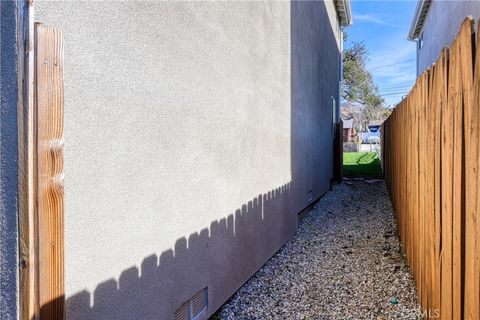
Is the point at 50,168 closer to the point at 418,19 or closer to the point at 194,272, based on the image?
the point at 194,272

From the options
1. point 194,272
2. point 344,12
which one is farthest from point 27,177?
point 344,12

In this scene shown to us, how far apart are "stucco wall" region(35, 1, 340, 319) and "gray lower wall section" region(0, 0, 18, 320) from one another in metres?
0.24

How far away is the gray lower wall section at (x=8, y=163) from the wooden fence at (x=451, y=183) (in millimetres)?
2035

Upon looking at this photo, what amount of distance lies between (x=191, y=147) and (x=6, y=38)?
1.69 meters

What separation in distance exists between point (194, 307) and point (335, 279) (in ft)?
6.91

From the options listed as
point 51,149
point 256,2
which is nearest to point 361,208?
point 256,2

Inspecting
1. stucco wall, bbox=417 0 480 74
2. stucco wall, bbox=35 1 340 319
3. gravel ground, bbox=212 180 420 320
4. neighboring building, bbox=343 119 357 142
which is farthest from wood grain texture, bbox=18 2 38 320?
neighboring building, bbox=343 119 357 142

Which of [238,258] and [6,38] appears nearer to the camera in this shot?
[6,38]

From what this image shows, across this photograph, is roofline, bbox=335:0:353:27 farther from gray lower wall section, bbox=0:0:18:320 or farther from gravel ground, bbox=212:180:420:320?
gray lower wall section, bbox=0:0:18:320

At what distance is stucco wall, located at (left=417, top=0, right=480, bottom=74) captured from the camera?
7965 mm

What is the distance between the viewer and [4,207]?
1.50 m

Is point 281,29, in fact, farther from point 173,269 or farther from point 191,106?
point 173,269

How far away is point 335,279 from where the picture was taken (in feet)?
14.9

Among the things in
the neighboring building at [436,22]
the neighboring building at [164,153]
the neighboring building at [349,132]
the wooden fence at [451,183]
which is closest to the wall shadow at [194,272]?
the neighboring building at [164,153]
